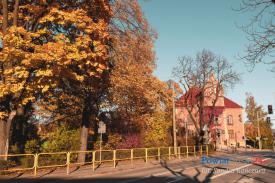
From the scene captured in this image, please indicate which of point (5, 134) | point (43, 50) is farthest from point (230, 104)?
point (43, 50)

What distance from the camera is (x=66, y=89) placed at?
21.0 m

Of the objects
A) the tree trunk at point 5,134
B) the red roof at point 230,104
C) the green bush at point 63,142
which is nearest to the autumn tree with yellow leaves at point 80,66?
the tree trunk at point 5,134

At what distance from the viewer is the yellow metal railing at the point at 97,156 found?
14352mm

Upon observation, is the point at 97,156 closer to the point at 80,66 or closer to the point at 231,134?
the point at 80,66

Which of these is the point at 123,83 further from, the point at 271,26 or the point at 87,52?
the point at 271,26

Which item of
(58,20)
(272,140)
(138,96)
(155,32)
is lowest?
(272,140)

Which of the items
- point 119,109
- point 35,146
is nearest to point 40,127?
point 119,109

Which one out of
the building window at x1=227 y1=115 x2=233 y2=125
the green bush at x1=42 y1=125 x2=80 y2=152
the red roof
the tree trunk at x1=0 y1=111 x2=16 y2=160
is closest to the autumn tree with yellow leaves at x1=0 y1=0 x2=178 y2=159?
the tree trunk at x1=0 y1=111 x2=16 y2=160

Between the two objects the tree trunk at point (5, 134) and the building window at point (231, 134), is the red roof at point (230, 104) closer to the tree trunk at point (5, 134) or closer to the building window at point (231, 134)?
the building window at point (231, 134)

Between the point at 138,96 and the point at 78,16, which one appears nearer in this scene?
the point at 78,16

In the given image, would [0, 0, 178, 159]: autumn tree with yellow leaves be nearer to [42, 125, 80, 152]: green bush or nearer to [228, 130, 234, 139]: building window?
[42, 125, 80, 152]: green bush

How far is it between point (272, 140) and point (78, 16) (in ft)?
236

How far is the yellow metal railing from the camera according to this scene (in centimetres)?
1435

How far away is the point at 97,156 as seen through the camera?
21.9 metres
